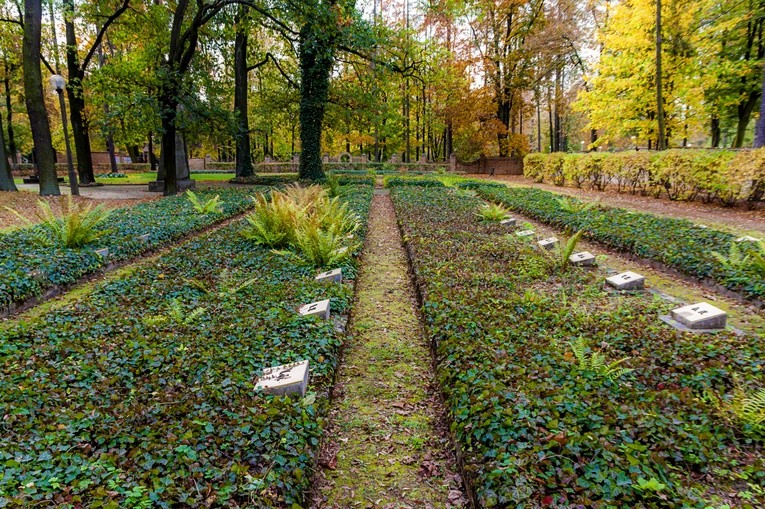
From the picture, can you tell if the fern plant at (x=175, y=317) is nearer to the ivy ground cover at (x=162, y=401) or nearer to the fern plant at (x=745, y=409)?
the ivy ground cover at (x=162, y=401)

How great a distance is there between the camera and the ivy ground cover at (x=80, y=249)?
4.63m

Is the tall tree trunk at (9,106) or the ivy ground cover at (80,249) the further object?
the tall tree trunk at (9,106)

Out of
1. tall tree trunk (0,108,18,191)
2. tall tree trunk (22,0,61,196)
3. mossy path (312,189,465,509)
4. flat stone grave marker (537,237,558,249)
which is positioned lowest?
mossy path (312,189,465,509)

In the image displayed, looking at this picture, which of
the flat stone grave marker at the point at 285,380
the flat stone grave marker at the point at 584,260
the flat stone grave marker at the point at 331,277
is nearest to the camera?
the flat stone grave marker at the point at 285,380

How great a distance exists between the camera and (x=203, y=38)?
59.2ft

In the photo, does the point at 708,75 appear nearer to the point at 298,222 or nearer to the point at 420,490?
the point at 298,222

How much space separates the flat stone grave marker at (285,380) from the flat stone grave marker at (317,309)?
0.98 meters

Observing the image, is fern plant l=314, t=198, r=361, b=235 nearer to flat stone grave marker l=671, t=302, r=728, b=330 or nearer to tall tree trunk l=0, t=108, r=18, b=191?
flat stone grave marker l=671, t=302, r=728, b=330

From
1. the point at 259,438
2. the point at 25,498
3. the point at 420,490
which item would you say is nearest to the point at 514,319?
the point at 420,490

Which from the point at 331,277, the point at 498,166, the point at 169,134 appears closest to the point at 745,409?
the point at 331,277

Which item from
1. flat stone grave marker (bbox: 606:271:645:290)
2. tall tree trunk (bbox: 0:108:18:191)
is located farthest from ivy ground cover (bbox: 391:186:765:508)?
tall tree trunk (bbox: 0:108:18:191)

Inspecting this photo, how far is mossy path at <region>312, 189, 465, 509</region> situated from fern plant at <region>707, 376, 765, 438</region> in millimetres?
1624

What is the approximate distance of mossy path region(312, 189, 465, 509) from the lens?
2207mm

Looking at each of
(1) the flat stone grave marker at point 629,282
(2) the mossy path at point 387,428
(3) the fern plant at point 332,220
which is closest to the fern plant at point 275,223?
(3) the fern plant at point 332,220
